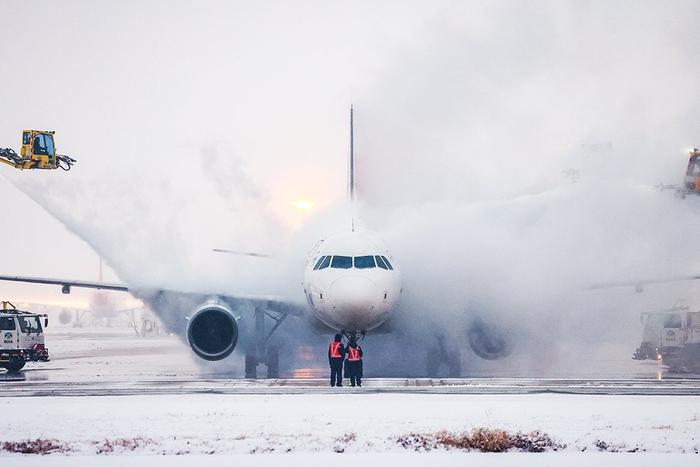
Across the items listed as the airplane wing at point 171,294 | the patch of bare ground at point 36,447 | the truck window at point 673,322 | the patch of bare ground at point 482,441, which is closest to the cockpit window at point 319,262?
the airplane wing at point 171,294

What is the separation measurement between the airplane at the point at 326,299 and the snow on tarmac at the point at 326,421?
5.61 m

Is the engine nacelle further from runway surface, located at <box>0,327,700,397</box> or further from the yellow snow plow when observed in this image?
the yellow snow plow

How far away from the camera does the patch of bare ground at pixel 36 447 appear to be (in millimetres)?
14305

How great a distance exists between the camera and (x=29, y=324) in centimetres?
3688

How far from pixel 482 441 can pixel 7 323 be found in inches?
1057

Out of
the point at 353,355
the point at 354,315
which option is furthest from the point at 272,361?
the point at 353,355

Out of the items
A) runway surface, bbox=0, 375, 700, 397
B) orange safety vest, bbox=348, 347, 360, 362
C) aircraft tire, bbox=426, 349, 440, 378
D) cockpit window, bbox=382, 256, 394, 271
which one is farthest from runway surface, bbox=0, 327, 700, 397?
cockpit window, bbox=382, 256, 394, 271

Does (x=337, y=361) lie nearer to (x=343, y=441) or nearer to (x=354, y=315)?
(x=354, y=315)

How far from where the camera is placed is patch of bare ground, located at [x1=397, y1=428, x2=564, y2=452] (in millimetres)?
14344

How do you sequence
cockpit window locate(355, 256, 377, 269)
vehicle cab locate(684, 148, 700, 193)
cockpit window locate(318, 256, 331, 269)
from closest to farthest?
cockpit window locate(355, 256, 377, 269), cockpit window locate(318, 256, 331, 269), vehicle cab locate(684, 148, 700, 193)

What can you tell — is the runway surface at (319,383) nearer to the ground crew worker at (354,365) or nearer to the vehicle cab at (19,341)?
the ground crew worker at (354,365)

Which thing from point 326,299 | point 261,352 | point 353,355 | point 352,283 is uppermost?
point 352,283

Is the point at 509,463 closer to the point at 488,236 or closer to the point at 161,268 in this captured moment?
the point at 488,236

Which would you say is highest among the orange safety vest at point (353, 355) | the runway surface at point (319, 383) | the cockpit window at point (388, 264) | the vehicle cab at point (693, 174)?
the vehicle cab at point (693, 174)
